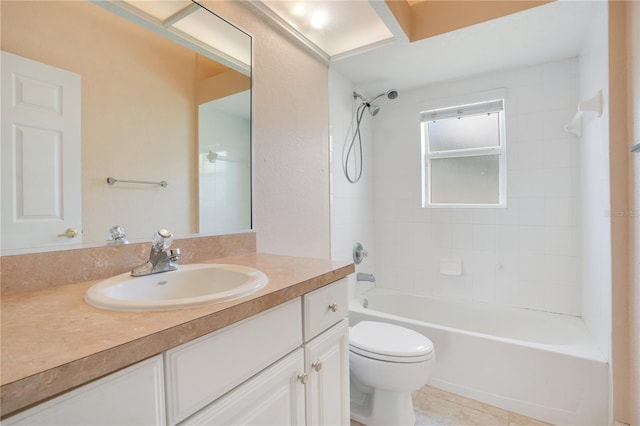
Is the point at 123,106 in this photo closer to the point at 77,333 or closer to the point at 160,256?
the point at 160,256

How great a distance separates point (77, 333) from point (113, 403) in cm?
14

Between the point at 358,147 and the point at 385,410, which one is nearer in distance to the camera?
the point at 385,410

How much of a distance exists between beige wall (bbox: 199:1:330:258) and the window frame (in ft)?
3.29

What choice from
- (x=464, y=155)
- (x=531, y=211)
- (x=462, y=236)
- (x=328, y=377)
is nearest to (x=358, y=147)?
(x=464, y=155)

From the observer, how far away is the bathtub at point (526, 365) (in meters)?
1.58

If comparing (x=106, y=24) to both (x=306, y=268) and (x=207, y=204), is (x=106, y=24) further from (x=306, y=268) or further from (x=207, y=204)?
(x=306, y=268)

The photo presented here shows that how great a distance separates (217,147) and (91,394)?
1117mm

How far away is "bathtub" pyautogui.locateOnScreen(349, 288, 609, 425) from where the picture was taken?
1575 mm

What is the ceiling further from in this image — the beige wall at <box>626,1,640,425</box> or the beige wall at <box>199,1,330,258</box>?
the beige wall at <box>626,1,640,425</box>

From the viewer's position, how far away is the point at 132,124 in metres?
1.09

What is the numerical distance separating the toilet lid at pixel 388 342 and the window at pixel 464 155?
1.33 metres

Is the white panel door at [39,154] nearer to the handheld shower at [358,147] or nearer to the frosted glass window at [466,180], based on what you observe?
the handheld shower at [358,147]

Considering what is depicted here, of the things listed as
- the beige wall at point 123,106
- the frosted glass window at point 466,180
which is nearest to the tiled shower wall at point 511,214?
the frosted glass window at point 466,180

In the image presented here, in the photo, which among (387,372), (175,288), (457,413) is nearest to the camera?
(175,288)
